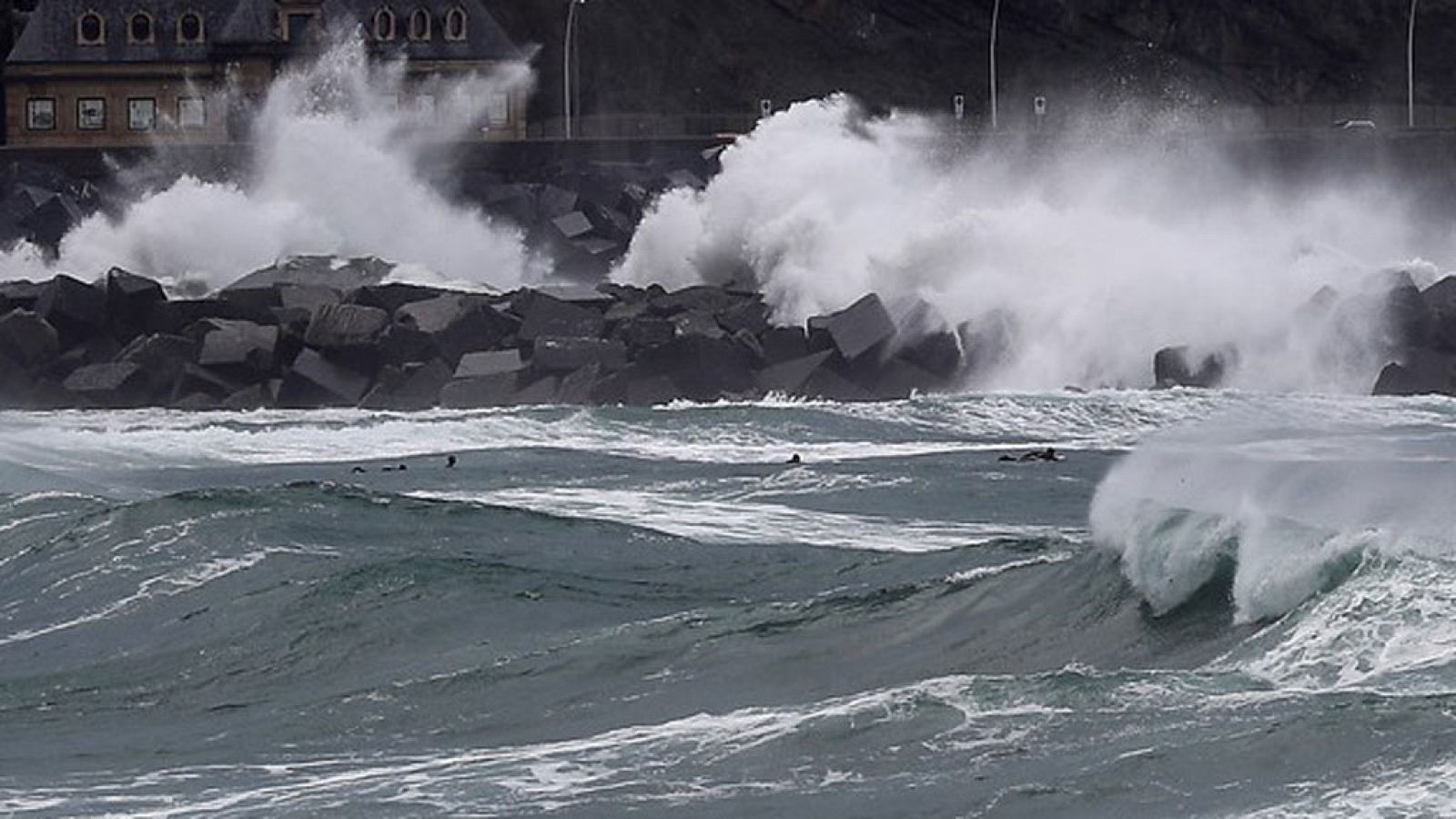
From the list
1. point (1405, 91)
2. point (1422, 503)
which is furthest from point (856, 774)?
point (1405, 91)

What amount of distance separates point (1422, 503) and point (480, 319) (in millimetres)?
20308

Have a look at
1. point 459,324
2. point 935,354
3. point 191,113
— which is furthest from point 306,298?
point 191,113

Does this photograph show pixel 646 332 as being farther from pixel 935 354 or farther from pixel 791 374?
pixel 935 354

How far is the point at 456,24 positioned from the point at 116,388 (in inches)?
1250

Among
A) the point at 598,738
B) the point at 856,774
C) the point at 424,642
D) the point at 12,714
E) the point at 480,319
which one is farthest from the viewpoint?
the point at 480,319

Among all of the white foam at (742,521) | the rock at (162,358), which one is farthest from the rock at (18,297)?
the white foam at (742,521)

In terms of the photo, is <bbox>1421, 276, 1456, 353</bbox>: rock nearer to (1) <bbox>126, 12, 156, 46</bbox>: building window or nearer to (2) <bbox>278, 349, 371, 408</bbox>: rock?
(2) <bbox>278, 349, 371, 408</bbox>: rock

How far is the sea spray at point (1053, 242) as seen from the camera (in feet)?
114

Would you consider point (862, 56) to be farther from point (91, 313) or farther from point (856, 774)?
point (856, 774)

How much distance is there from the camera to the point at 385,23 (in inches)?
2525

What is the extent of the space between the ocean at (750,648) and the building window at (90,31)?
4271cm

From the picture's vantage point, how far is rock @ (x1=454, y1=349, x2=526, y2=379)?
104 ft

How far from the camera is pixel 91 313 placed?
116ft

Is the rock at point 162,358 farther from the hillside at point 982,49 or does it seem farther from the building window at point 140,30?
the hillside at point 982,49
